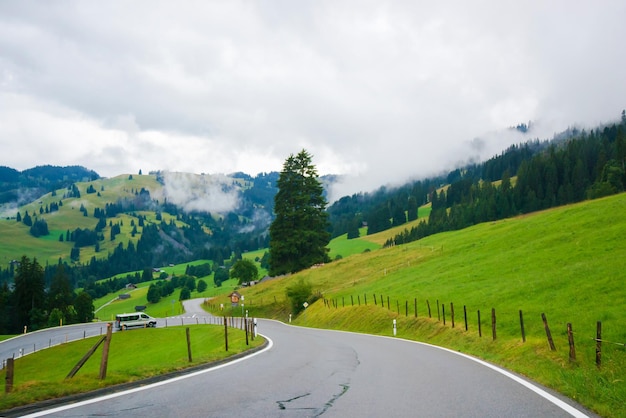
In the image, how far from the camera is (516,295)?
94.9 ft

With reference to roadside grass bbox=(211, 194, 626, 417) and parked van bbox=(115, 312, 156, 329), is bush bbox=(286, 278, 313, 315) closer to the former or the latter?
roadside grass bbox=(211, 194, 626, 417)

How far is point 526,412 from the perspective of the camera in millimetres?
7707

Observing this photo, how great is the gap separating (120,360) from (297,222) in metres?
41.2

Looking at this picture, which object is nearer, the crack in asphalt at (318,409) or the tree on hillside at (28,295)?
the crack in asphalt at (318,409)

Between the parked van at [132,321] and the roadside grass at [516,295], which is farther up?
the roadside grass at [516,295]

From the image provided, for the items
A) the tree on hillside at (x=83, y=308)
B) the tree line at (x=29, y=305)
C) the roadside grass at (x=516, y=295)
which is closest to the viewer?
the roadside grass at (x=516, y=295)

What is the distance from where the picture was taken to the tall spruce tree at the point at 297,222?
74750mm

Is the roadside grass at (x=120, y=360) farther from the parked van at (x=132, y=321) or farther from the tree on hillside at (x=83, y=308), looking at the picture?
the tree on hillside at (x=83, y=308)

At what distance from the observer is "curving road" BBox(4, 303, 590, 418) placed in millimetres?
7633

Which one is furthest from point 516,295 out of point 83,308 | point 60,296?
point 83,308

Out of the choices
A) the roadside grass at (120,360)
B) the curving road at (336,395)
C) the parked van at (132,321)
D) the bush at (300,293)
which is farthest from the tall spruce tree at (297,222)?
the curving road at (336,395)

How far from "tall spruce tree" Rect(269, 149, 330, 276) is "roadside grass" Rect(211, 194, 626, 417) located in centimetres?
284

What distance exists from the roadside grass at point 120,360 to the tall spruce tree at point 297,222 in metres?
25.6

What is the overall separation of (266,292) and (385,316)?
4322 cm
